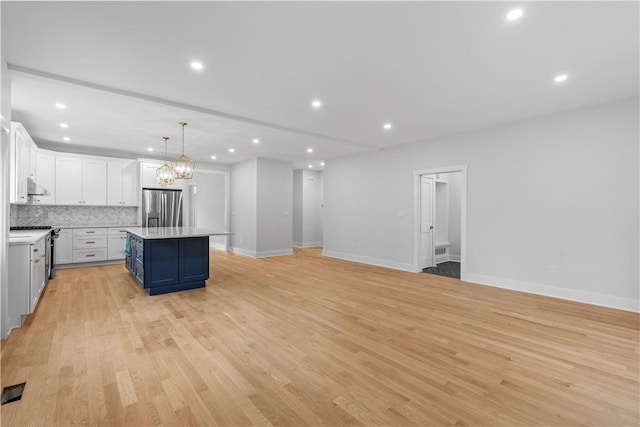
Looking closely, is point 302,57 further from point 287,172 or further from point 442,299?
point 287,172

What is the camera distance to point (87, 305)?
12.8 ft

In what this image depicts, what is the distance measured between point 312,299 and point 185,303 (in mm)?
1801

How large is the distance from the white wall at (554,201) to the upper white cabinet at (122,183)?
676 cm

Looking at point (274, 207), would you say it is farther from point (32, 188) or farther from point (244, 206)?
point (32, 188)

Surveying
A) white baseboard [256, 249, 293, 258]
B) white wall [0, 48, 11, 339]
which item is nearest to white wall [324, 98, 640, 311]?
white baseboard [256, 249, 293, 258]

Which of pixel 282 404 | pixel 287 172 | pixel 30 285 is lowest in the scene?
pixel 282 404

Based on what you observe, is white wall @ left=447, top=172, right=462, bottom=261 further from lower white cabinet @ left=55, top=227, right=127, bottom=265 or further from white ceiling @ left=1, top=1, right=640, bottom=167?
lower white cabinet @ left=55, top=227, right=127, bottom=265

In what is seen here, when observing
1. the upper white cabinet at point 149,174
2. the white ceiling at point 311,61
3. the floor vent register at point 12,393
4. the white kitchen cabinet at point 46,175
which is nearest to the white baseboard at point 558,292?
the white ceiling at point 311,61

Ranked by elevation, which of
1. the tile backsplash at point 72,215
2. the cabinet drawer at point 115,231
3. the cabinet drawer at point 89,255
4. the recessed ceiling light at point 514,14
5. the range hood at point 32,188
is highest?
the recessed ceiling light at point 514,14

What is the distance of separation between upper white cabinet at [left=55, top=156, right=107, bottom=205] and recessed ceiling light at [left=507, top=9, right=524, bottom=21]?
8.10 meters

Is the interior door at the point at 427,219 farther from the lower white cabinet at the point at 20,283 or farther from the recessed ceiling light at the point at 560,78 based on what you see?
the lower white cabinet at the point at 20,283

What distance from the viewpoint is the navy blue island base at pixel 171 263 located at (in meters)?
4.41

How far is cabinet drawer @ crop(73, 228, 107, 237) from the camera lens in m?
6.32

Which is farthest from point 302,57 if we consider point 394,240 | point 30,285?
point 394,240
